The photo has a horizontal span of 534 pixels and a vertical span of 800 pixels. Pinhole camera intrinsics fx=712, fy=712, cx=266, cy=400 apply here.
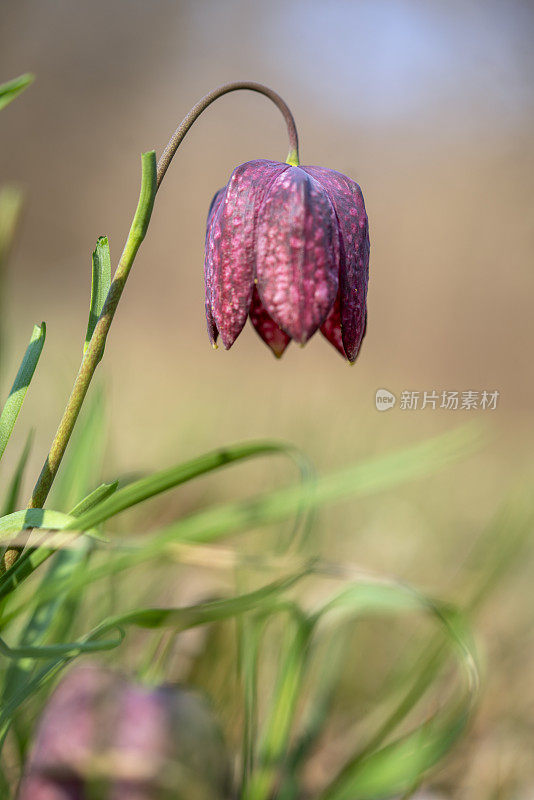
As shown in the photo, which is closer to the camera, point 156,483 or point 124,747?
point 156,483

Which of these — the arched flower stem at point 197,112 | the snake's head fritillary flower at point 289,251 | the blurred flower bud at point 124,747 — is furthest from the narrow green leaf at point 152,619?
the arched flower stem at point 197,112

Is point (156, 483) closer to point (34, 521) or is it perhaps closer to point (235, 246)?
point (34, 521)

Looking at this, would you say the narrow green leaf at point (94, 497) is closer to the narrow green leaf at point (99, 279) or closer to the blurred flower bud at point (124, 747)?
the narrow green leaf at point (99, 279)

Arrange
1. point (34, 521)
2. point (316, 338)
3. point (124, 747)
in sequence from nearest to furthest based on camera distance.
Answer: point (34, 521), point (124, 747), point (316, 338)

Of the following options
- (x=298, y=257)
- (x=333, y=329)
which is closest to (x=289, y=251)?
(x=298, y=257)

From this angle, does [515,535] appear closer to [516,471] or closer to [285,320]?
[285,320]

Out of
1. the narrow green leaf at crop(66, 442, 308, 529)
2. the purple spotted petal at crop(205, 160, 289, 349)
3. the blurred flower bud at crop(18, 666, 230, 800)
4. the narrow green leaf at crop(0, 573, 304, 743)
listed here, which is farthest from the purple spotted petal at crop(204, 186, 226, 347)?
the blurred flower bud at crop(18, 666, 230, 800)
